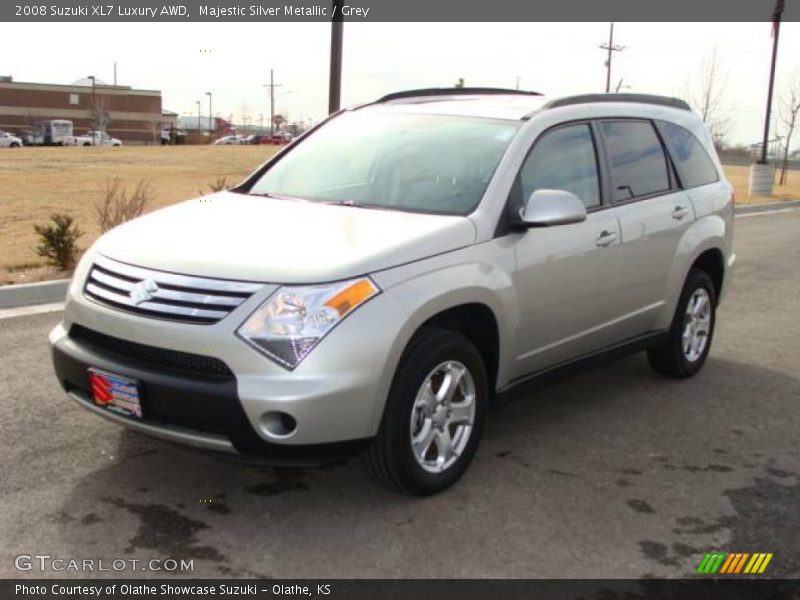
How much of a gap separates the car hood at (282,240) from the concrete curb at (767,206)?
17.6 metres

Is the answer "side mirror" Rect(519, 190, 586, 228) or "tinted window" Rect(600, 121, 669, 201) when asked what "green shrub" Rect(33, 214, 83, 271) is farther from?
"side mirror" Rect(519, 190, 586, 228)

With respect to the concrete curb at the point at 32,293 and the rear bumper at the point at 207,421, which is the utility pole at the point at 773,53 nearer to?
the concrete curb at the point at 32,293

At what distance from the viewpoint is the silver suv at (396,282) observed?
317 centimetres

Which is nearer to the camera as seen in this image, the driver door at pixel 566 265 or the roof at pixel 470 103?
the driver door at pixel 566 265

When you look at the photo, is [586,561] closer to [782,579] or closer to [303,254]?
[782,579]

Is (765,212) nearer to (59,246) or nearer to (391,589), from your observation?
(59,246)

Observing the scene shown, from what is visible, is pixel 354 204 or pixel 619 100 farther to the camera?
pixel 619 100

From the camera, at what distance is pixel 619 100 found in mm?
5062

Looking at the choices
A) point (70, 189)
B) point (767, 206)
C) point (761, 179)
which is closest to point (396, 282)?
point (70, 189)

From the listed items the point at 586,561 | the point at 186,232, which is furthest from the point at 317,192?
the point at 586,561

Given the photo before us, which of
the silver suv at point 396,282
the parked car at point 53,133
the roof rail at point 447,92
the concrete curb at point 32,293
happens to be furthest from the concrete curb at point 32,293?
the parked car at point 53,133

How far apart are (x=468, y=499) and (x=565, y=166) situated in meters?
1.85

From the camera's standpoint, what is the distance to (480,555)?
3223mm

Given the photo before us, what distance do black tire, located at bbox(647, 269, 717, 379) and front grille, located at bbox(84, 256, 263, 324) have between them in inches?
124
